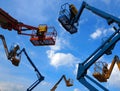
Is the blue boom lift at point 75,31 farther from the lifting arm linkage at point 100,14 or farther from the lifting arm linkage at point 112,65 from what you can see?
the lifting arm linkage at point 112,65

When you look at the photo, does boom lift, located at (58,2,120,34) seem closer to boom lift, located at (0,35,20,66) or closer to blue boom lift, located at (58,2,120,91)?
blue boom lift, located at (58,2,120,91)

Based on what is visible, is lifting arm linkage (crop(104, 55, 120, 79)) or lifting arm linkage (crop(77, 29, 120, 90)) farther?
lifting arm linkage (crop(104, 55, 120, 79))

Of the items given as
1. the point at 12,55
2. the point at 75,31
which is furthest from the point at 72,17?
the point at 12,55

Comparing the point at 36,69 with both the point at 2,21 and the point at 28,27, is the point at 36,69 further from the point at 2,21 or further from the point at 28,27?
the point at 2,21

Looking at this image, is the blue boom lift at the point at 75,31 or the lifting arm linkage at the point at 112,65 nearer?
the blue boom lift at the point at 75,31

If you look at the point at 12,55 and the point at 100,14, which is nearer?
the point at 100,14

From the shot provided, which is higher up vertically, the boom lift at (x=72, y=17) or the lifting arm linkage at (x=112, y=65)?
the boom lift at (x=72, y=17)

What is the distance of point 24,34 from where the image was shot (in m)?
29.6

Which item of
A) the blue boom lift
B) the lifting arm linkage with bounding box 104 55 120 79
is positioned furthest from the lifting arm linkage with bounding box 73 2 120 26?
the lifting arm linkage with bounding box 104 55 120 79

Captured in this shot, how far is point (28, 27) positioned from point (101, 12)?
27.9 ft

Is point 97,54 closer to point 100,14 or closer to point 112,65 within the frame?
point 100,14

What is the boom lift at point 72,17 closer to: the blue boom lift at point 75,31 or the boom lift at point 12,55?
the blue boom lift at point 75,31

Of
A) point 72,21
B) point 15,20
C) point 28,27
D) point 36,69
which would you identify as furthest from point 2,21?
point 36,69

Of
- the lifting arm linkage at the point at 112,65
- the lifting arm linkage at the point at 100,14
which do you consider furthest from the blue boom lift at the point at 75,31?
the lifting arm linkage at the point at 112,65
